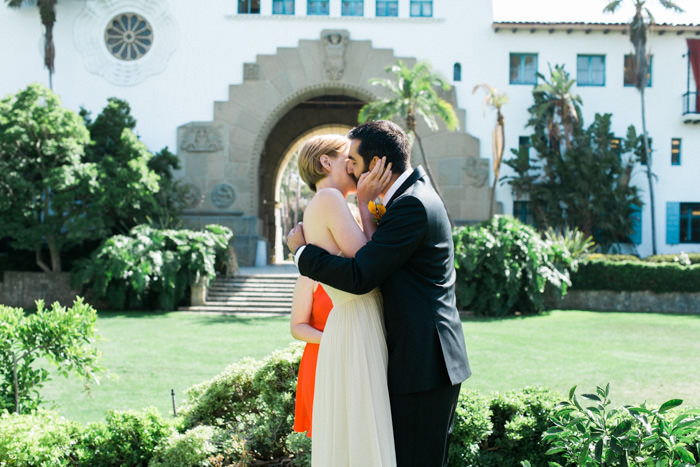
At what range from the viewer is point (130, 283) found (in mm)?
16250

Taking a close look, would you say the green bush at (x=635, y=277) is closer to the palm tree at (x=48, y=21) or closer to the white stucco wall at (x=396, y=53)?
the white stucco wall at (x=396, y=53)

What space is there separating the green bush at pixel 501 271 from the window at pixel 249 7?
12754mm

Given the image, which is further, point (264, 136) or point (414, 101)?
point (264, 136)

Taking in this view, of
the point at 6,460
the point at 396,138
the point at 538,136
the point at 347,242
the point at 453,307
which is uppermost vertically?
the point at 538,136

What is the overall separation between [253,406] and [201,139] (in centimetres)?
1939

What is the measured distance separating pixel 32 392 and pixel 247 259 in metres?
17.9

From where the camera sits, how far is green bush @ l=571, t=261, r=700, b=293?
18125 millimetres

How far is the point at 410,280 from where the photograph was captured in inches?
110

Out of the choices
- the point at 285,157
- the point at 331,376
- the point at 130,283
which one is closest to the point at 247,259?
the point at 130,283

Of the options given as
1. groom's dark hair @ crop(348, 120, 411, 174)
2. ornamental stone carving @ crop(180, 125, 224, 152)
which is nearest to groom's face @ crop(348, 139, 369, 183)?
groom's dark hair @ crop(348, 120, 411, 174)

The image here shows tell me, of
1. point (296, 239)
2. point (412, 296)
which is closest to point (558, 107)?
point (296, 239)

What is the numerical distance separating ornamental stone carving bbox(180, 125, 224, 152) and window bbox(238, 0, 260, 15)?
4545mm

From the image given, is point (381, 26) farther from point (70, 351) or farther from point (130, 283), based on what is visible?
point (70, 351)

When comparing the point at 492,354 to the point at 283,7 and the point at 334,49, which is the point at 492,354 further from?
the point at 283,7
